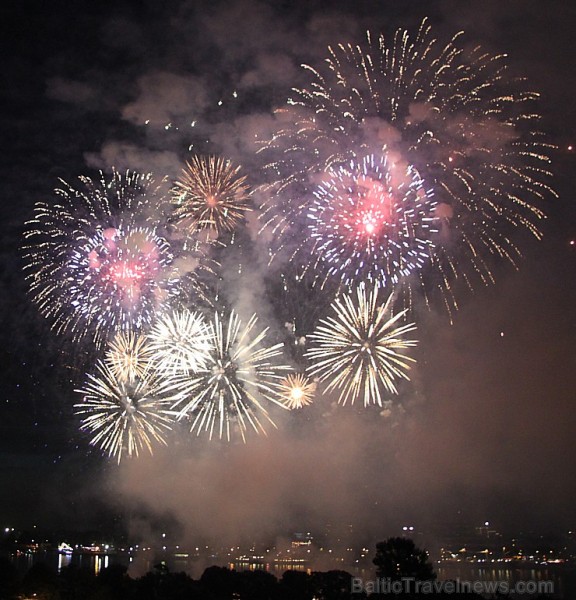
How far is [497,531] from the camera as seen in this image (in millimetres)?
193500

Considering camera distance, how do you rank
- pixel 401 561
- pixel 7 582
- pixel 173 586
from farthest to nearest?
pixel 7 582 < pixel 173 586 < pixel 401 561

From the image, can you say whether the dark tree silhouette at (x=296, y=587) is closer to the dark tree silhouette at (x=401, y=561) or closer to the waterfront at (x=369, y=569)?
the dark tree silhouette at (x=401, y=561)

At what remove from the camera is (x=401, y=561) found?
3762cm

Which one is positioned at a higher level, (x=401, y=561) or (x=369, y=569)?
(x=401, y=561)

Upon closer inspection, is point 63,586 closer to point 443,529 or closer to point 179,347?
point 179,347

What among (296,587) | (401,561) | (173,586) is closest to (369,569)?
(296,587)

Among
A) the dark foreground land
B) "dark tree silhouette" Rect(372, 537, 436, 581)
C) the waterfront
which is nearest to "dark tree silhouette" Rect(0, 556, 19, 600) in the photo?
the dark foreground land

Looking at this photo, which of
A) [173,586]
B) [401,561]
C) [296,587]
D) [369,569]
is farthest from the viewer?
[369,569]

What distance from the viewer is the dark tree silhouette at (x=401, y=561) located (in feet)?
121

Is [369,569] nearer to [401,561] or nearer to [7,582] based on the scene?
[7,582]

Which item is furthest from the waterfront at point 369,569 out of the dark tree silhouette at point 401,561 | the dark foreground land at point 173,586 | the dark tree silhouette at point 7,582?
the dark tree silhouette at point 401,561

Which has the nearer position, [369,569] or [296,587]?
[296,587]

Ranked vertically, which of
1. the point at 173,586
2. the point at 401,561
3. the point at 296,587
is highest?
the point at 401,561

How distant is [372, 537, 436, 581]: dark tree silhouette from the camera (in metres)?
36.8
